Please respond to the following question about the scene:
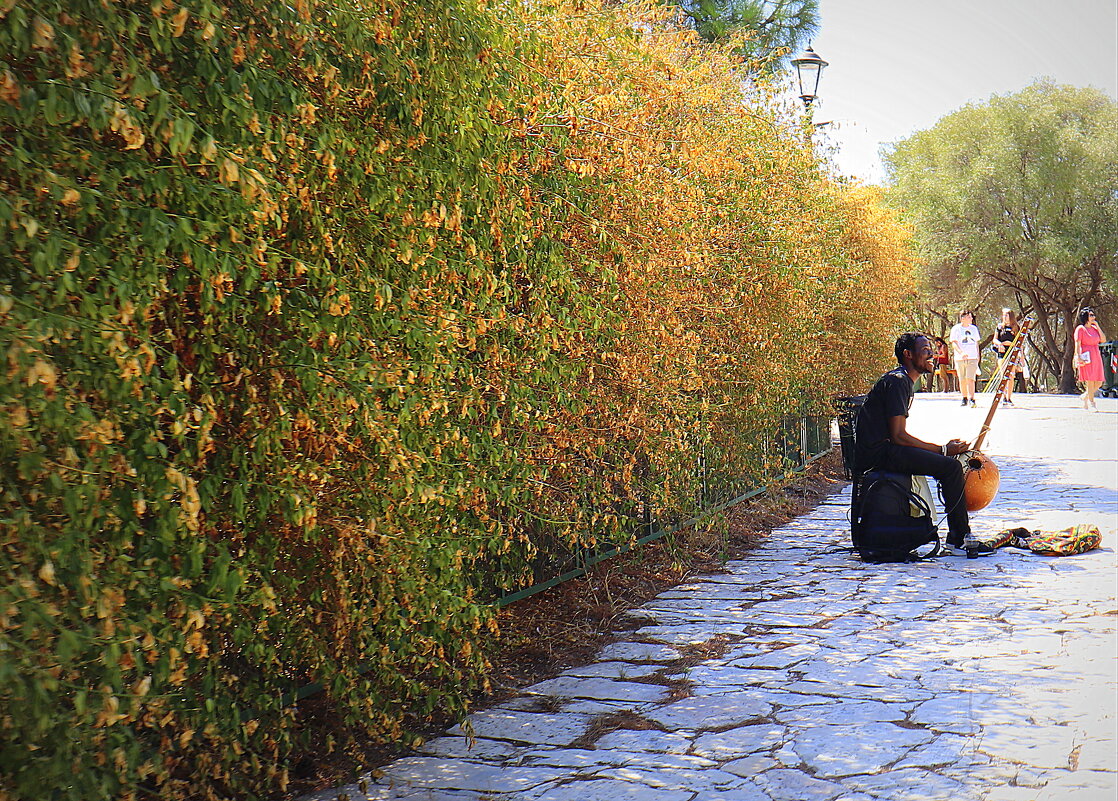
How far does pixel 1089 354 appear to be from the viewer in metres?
21.4

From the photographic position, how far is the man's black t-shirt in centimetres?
783

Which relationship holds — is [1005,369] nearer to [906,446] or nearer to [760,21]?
[906,446]

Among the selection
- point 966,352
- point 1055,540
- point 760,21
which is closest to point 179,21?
point 1055,540

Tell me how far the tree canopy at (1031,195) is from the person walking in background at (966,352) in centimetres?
758

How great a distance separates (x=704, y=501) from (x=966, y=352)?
1736 cm

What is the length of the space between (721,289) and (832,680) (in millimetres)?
3132

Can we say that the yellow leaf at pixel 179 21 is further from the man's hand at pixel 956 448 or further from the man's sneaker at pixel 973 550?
the man's sneaker at pixel 973 550

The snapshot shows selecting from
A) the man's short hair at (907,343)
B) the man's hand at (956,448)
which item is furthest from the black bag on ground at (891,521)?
the man's short hair at (907,343)

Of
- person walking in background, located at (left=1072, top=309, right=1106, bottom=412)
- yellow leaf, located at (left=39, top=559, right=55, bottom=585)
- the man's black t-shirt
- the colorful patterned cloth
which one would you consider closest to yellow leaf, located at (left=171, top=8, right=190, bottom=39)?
yellow leaf, located at (left=39, top=559, right=55, bottom=585)

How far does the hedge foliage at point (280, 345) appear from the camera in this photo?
227 cm

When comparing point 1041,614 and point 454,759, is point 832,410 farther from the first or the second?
point 454,759

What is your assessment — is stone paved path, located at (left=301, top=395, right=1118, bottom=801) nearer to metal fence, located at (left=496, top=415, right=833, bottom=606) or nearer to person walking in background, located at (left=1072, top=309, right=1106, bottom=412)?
metal fence, located at (left=496, top=415, right=833, bottom=606)

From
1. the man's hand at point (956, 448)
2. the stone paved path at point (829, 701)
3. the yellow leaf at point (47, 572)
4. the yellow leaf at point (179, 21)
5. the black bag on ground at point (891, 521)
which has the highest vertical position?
the yellow leaf at point (179, 21)

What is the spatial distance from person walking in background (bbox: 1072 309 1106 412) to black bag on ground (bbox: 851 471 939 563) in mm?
15291
